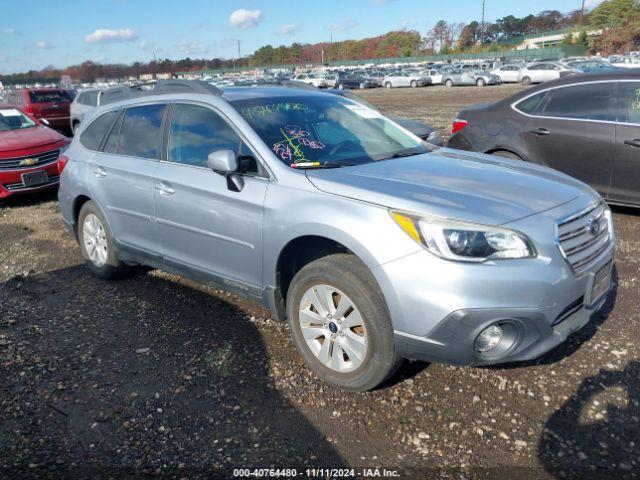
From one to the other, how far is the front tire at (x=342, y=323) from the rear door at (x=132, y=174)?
1.62 meters

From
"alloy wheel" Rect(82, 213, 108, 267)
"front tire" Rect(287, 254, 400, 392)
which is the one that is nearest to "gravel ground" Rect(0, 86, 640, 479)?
"front tire" Rect(287, 254, 400, 392)

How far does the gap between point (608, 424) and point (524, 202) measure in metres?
1.26

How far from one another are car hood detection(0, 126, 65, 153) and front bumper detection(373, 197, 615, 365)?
7.50 meters

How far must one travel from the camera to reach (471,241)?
8.77 ft

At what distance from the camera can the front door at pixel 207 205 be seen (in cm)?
347

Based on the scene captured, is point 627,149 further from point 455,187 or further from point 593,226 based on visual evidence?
point 455,187

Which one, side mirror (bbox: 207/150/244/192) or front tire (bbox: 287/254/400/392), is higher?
side mirror (bbox: 207/150/244/192)

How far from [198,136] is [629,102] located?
181 inches

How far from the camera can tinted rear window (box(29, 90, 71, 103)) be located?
1644cm

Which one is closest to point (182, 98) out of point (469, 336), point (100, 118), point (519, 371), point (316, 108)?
point (316, 108)

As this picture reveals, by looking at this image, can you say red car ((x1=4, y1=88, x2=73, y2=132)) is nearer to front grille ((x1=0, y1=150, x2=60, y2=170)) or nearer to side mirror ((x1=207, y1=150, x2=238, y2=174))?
front grille ((x1=0, y1=150, x2=60, y2=170))

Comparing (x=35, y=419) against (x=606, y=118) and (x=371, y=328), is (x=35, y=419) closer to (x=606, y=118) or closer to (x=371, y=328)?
(x=371, y=328)

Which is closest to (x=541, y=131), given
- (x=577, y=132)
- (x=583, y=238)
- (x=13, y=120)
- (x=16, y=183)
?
(x=577, y=132)

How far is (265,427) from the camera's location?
2.94m
